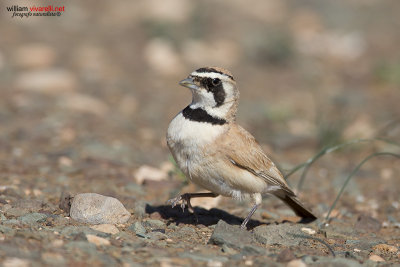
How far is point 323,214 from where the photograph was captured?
640 centimetres

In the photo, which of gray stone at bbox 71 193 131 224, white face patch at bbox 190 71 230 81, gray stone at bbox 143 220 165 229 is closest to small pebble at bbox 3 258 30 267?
gray stone at bbox 71 193 131 224

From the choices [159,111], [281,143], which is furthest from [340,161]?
[159,111]

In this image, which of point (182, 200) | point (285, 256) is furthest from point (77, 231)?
point (285, 256)

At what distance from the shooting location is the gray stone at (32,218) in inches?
184

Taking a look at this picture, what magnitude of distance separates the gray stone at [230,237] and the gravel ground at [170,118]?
0.02 m

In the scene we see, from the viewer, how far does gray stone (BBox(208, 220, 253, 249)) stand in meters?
4.57

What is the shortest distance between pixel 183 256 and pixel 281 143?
15.9 ft

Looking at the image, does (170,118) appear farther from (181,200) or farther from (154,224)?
(154,224)

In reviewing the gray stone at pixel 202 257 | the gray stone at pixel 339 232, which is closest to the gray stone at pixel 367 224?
the gray stone at pixel 339 232

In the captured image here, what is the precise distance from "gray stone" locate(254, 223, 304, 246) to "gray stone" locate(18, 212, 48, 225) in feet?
5.88

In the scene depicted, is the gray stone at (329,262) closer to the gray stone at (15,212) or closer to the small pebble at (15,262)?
the small pebble at (15,262)

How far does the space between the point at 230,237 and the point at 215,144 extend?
2.91ft

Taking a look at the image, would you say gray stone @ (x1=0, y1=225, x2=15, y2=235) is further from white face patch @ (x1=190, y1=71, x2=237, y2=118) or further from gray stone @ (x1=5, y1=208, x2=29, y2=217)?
white face patch @ (x1=190, y1=71, x2=237, y2=118)

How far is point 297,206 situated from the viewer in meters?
6.04
